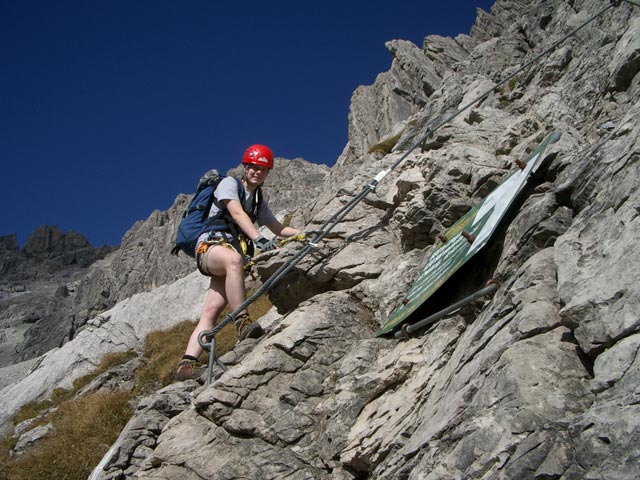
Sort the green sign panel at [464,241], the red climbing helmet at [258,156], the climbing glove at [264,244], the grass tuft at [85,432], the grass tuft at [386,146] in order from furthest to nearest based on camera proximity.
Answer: the grass tuft at [386,146] → the grass tuft at [85,432] → the red climbing helmet at [258,156] → the climbing glove at [264,244] → the green sign panel at [464,241]

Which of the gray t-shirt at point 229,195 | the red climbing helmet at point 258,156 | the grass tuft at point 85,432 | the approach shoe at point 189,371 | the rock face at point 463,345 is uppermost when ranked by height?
the red climbing helmet at point 258,156

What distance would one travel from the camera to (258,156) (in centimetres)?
868

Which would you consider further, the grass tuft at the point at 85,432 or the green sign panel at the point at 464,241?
the grass tuft at the point at 85,432

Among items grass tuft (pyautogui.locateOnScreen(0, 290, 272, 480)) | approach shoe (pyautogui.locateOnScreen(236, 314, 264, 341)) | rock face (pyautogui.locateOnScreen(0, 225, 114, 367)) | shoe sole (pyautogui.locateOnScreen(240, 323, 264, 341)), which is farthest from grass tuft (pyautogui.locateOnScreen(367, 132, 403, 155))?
rock face (pyautogui.locateOnScreen(0, 225, 114, 367))

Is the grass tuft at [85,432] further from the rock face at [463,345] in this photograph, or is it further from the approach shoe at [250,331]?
the rock face at [463,345]

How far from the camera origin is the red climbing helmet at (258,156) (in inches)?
340

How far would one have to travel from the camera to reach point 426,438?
153 inches

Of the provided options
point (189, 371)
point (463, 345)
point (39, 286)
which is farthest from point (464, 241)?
point (39, 286)

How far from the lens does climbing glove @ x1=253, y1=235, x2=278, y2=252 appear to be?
27.1 feet

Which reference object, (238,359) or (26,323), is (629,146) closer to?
(238,359)

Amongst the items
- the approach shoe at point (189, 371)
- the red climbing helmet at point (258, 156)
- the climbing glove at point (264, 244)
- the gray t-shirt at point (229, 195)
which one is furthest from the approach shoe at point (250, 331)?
the red climbing helmet at point (258, 156)

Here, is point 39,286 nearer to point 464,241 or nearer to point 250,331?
point 250,331

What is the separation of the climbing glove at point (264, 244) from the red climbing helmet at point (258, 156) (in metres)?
1.28

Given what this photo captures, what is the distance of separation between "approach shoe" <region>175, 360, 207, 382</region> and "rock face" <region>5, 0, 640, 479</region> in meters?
0.27
